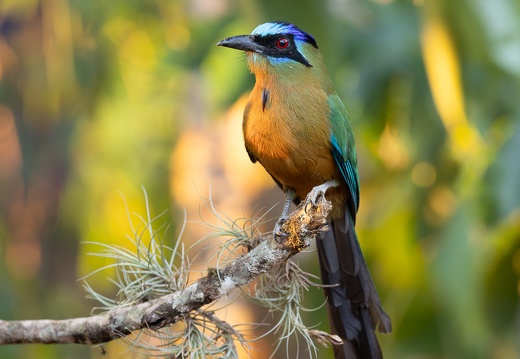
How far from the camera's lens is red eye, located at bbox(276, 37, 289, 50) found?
2967 mm

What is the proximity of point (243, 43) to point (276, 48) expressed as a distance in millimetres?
117

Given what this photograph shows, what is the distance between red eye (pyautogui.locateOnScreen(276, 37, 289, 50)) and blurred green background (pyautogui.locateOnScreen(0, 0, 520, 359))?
0.98 meters

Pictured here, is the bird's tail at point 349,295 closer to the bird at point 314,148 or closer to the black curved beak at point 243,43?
the bird at point 314,148

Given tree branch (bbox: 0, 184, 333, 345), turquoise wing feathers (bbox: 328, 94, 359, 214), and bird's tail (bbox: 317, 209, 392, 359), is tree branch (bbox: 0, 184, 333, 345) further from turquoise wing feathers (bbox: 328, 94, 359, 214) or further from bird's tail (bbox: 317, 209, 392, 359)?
bird's tail (bbox: 317, 209, 392, 359)

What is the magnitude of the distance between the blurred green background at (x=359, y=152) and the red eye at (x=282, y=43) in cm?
98

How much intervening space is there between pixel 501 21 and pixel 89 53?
2.60 metres

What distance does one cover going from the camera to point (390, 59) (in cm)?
508

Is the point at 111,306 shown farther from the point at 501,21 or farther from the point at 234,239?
the point at 501,21

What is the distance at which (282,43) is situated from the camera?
2973mm

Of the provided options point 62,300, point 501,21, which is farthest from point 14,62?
point 501,21

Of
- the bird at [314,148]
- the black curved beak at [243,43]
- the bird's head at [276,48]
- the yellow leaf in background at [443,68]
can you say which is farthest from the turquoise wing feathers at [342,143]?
the yellow leaf in background at [443,68]

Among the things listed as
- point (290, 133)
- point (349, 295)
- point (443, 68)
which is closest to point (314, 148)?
point (290, 133)

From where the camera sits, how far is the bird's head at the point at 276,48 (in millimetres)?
2932

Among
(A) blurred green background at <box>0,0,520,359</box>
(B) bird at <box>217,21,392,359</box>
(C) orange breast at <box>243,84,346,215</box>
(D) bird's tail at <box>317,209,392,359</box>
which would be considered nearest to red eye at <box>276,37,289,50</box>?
(B) bird at <box>217,21,392,359</box>
